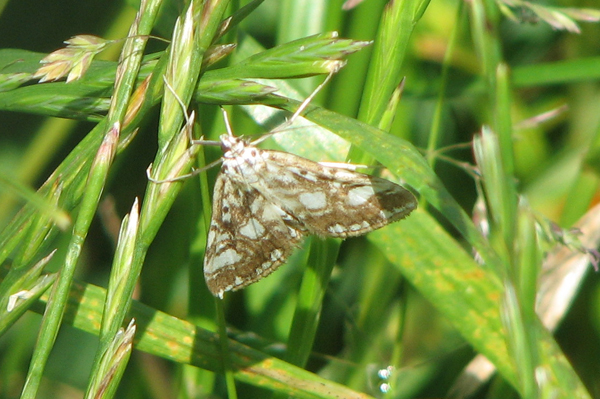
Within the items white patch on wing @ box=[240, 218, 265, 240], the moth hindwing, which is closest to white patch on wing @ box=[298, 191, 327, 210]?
the moth hindwing

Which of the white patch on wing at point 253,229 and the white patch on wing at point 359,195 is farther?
the white patch on wing at point 253,229

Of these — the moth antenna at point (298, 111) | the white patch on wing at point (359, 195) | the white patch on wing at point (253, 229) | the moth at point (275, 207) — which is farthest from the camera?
the white patch on wing at point (253, 229)

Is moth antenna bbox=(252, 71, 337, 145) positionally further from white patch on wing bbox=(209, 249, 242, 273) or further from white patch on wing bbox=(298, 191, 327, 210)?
white patch on wing bbox=(209, 249, 242, 273)

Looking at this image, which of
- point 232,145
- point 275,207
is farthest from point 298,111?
point 275,207

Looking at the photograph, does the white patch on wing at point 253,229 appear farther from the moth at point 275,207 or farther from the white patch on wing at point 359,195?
the white patch on wing at point 359,195

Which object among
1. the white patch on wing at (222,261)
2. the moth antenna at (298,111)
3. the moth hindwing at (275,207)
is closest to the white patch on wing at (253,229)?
the moth hindwing at (275,207)

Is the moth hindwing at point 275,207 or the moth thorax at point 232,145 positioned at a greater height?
the moth thorax at point 232,145

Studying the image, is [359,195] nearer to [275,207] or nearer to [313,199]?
[313,199]

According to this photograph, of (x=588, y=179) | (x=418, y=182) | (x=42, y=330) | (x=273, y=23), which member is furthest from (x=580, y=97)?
(x=42, y=330)

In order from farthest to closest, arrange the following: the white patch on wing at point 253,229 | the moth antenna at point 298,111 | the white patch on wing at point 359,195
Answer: the white patch on wing at point 253,229 → the white patch on wing at point 359,195 → the moth antenna at point 298,111
